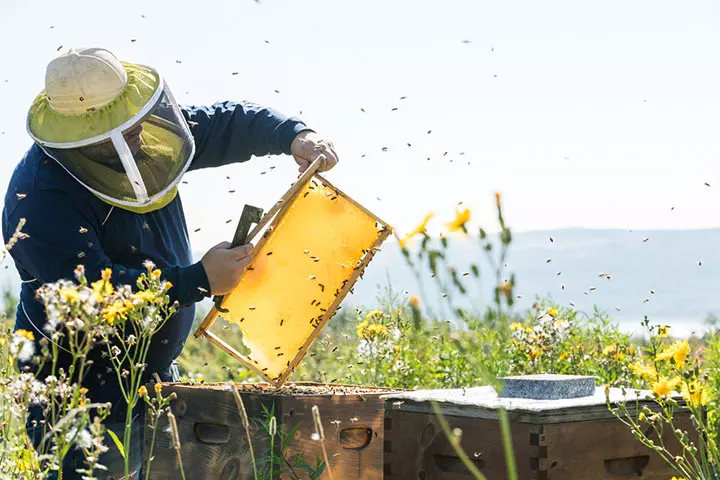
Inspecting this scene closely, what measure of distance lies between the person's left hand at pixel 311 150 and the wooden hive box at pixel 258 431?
102 centimetres

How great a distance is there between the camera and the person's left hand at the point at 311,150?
3.95 meters

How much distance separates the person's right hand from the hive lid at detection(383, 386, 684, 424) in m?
0.81

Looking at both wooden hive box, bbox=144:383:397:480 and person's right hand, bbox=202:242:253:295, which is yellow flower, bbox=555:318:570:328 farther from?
person's right hand, bbox=202:242:253:295

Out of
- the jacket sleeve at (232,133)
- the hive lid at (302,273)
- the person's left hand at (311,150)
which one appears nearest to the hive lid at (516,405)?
the hive lid at (302,273)

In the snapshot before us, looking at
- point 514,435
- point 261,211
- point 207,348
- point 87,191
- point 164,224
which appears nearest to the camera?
point 514,435

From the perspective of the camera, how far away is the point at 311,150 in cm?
412

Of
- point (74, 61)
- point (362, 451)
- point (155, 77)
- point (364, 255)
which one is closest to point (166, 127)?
point (155, 77)

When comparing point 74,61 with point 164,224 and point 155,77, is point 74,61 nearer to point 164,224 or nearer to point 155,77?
point 155,77

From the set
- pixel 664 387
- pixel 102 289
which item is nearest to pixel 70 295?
pixel 102 289

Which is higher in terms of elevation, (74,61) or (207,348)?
(74,61)

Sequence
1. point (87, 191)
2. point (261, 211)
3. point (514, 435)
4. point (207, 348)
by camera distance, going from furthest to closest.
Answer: point (207, 348) < point (87, 191) < point (261, 211) < point (514, 435)

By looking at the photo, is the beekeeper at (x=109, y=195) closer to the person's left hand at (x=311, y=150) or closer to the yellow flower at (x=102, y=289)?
the person's left hand at (x=311, y=150)

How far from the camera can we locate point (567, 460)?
3.39m

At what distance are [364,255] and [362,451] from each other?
2.67ft
